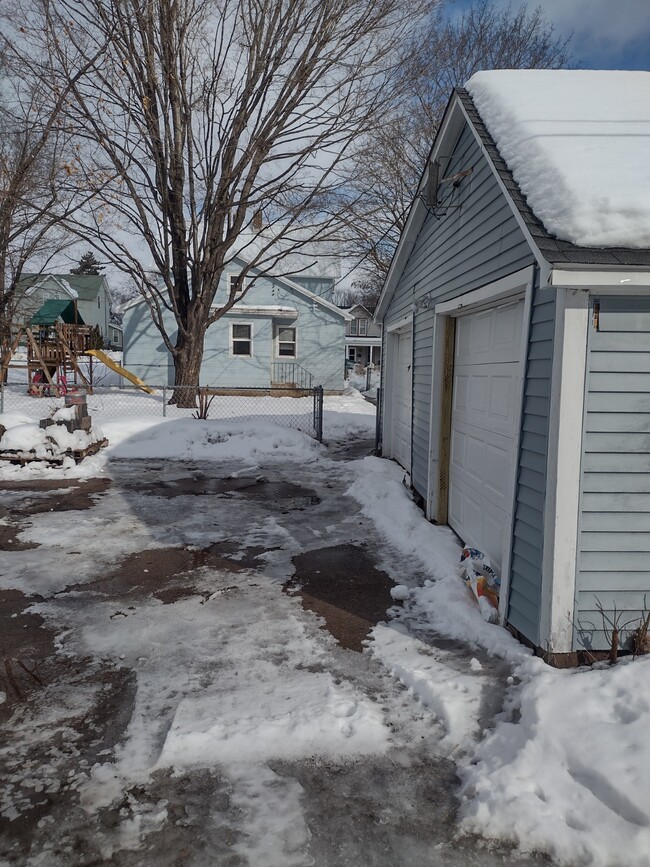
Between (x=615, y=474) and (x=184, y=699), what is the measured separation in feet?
9.93

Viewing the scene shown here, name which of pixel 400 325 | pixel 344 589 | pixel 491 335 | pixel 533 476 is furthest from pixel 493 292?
pixel 400 325

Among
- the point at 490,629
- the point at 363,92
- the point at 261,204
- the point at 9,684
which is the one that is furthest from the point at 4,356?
the point at 490,629

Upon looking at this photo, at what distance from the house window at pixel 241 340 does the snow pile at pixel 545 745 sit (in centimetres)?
1937

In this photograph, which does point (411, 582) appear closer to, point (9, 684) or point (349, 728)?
point (349, 728)

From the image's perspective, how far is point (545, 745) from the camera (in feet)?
9.11

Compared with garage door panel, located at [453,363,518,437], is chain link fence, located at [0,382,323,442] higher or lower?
lower

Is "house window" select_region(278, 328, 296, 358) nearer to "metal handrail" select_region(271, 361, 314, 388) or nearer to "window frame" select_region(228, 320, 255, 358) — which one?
"metal handrail" select_region(271, 361, 314, 388)

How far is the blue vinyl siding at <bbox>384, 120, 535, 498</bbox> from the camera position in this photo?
4.70 m

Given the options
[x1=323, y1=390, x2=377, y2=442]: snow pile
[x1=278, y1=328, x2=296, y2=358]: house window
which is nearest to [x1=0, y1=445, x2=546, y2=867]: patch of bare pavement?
[x1=323, y1=390, x2=377, y2=442]: snow pile

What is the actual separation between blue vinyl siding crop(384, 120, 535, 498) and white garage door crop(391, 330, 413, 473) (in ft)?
2.61

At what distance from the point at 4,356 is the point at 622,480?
2168cm

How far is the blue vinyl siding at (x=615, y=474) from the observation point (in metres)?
3.53

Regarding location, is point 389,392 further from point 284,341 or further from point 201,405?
point 284,341

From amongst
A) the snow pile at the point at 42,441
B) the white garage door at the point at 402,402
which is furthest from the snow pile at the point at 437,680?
the snow pile at the point at 42,441
